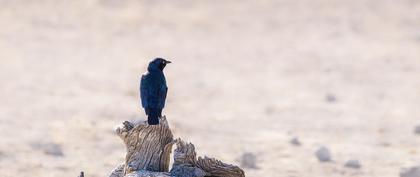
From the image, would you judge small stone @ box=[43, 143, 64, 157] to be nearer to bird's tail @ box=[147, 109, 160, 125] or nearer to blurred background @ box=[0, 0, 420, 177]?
blurred background @ box=[0, 0, 420, 177]

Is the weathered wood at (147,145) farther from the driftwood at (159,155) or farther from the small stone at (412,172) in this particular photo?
the small stone at (412,172)

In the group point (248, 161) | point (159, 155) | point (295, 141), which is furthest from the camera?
point (295, 141)

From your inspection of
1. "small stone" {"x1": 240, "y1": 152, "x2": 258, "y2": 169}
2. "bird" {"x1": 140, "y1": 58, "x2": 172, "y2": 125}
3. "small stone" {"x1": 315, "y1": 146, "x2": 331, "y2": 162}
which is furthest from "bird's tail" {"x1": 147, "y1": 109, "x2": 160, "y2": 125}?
"small stone" {"x1": 315, "y1": 146, "x2": 331, "y2": 162}

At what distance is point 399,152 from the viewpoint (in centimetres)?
1925

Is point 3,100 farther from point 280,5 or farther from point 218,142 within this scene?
point 280,5

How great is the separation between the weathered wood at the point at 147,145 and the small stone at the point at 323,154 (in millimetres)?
7856

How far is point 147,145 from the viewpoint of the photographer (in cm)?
1051

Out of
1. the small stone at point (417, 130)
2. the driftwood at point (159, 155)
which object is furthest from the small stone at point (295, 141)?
the driftwood at point (159, 155)

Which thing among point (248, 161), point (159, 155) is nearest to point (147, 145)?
point (159, 155)

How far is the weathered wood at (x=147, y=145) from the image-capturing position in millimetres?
10492

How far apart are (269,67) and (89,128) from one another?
345 inches

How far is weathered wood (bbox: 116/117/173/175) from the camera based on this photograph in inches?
413

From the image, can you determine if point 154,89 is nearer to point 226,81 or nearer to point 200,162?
point 200,162

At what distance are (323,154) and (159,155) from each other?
7928mm
